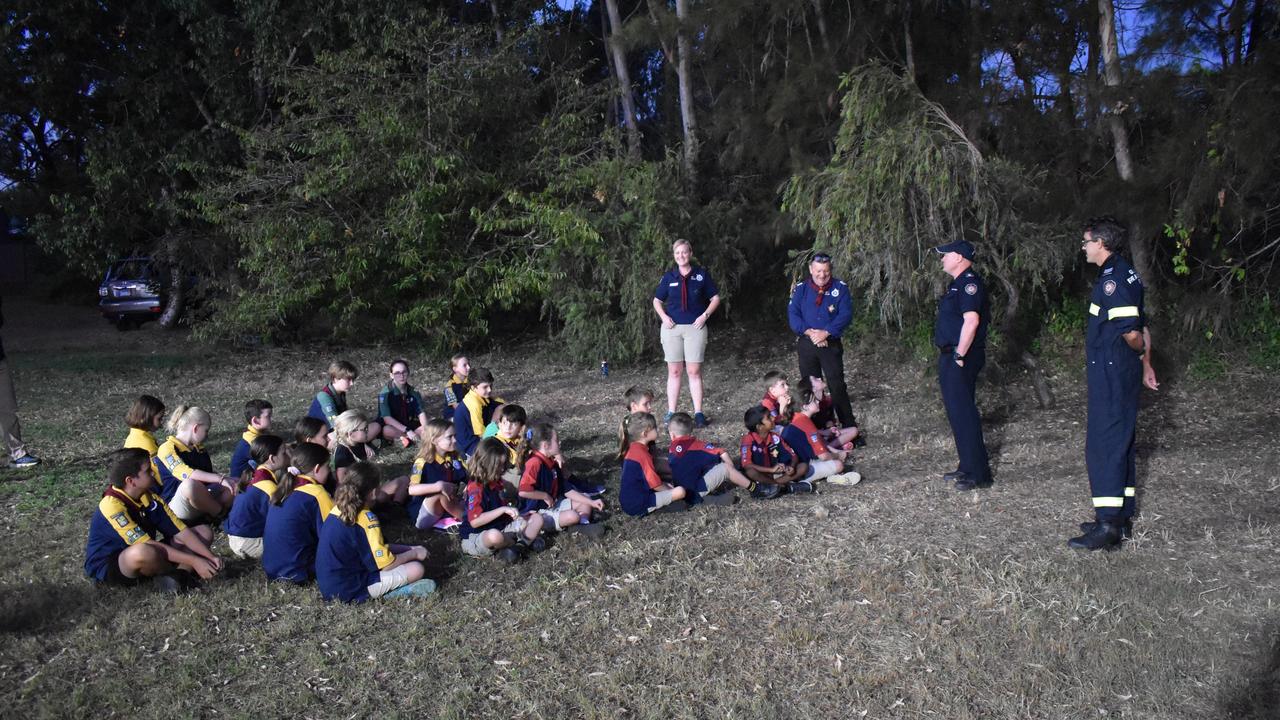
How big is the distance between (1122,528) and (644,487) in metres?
2.77

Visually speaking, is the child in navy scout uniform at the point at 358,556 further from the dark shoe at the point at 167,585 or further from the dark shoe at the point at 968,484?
the dark shoe at the point at 968,484

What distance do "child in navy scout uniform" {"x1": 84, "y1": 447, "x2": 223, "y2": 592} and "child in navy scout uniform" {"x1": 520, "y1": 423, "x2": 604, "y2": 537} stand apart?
5.98 feet

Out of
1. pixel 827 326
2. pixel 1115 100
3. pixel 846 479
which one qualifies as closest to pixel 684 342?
pixel 827 326

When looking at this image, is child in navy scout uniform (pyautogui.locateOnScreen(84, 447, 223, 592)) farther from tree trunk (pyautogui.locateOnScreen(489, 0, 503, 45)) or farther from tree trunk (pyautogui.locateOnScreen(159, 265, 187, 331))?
tree trunk (pyautogui.locateOnScreen(159, 265, 187, 331))

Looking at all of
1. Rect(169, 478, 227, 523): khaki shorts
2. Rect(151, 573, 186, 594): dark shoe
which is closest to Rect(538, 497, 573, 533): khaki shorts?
Rect(151, 573, 186, 594): dark shoe

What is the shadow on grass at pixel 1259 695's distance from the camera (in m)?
3.51

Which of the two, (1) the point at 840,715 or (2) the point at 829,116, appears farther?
(2) the point at 829,116

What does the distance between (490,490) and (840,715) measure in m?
2.69

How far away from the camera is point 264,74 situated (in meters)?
15.3

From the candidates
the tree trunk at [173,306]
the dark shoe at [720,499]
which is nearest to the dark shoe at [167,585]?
the dark shoe at [720,499]

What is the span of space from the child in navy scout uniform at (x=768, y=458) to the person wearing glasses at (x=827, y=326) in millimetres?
1312

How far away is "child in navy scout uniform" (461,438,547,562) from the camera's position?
17.7 ft

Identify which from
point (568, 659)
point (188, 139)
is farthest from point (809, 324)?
point (188, 139)

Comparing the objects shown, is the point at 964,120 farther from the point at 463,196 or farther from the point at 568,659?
the point at 568,659
